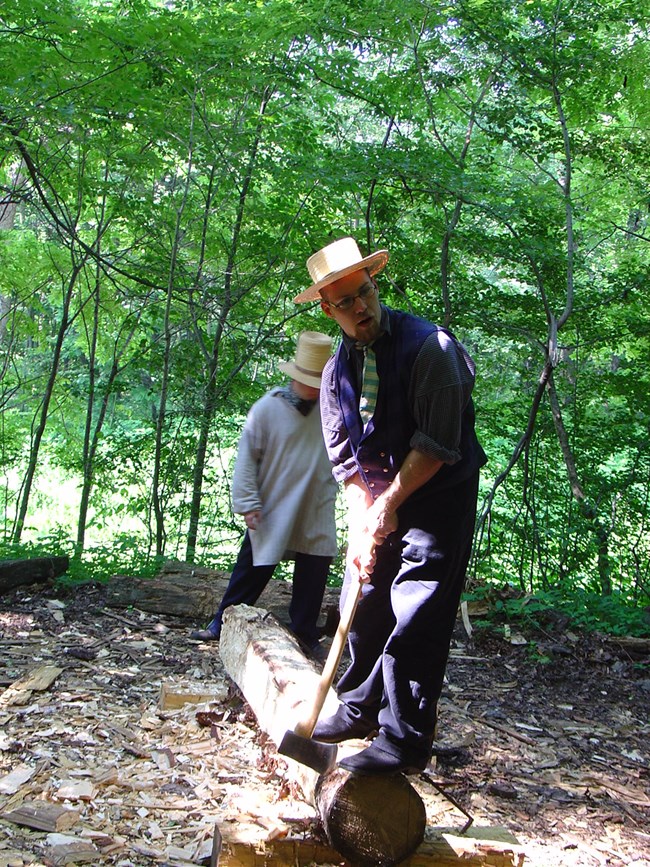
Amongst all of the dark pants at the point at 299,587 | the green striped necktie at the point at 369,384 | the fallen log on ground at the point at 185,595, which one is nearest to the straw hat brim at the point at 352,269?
the green striped necktie at the point at 369,384

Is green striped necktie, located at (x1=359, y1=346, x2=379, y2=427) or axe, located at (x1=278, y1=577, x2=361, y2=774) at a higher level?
green striped necktie, located at (x1=359, y1=346, x2=379, y2=427)

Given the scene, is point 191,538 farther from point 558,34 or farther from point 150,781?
point 558,34

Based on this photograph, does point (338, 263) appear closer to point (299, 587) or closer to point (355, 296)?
point (355, 296)

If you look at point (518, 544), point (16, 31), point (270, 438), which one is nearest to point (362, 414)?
point (270, 438)

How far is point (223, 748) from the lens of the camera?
13.6 ft

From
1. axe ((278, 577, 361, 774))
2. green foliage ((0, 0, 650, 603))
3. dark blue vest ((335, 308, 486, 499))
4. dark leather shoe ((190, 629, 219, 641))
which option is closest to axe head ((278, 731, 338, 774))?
axe ((278, 577, 361, 774))

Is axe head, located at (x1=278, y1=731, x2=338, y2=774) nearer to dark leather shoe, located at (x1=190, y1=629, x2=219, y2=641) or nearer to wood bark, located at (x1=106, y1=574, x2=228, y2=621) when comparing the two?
dark leather shoe, located at (x1=190, y1=629, x2=219, y2=641)

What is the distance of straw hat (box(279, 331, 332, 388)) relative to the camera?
527 cm

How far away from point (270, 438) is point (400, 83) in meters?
4.86

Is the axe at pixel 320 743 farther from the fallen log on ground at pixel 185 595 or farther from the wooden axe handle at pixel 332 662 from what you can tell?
the fallen log on ground at pixel 185 595

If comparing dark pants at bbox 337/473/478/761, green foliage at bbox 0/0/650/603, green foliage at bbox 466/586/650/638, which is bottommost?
green foliage at bbox 466/586/650/638

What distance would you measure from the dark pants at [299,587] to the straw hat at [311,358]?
1.25 metres

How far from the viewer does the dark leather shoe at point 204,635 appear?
19.6ft

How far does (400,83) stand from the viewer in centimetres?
827
